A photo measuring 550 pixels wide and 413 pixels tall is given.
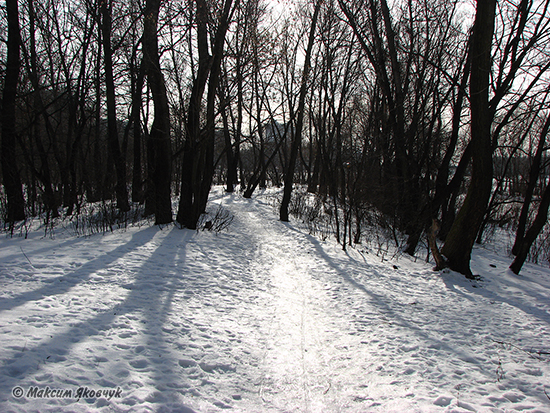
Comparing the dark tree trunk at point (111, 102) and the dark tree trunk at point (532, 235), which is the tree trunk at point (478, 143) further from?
the dark tree trunk at point (111, 102)

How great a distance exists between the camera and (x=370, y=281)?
6207 millimetres

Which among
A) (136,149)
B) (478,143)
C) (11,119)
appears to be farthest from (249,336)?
(136,149)

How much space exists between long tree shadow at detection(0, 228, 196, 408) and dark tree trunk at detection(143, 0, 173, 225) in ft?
14.0

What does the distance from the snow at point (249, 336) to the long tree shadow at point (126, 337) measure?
15 mm

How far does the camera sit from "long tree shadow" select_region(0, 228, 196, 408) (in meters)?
2.42

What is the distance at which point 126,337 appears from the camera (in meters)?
3.25

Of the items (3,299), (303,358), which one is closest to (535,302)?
(303,358)

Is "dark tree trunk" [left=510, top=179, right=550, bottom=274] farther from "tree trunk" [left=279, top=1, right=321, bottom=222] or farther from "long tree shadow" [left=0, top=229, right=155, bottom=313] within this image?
"long tree shadow" [left=0, top=229, right=155, bottom=313]

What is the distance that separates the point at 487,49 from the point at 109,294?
779 centimetres

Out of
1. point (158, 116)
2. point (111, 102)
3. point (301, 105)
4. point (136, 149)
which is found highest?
point (301, 105)

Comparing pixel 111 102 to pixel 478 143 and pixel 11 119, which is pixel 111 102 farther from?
pixel 478 143

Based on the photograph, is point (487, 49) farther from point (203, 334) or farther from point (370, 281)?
point (203, 334)

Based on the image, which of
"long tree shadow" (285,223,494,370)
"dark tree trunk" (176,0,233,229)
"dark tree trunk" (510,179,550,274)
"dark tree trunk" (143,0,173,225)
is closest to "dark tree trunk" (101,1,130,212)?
"dark tree trunk" (143,0,173,225)

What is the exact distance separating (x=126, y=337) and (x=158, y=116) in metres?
7.29
